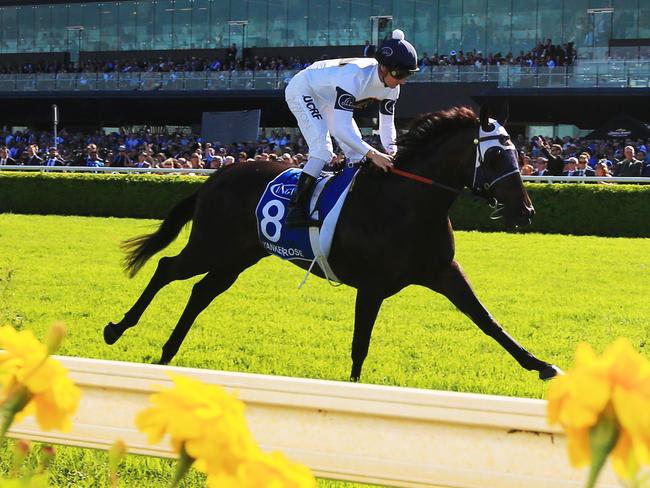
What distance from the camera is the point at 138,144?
30266 mm

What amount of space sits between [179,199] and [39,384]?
16.3m

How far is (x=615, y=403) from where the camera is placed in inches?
31.9

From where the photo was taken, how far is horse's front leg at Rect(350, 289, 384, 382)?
15.7 feet

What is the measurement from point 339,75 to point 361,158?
0.45m

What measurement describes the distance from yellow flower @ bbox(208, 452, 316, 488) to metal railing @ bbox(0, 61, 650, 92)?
26579 mm

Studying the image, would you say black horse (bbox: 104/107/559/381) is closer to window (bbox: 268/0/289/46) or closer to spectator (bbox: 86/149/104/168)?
spectator (bbox: 86/149/104/168)

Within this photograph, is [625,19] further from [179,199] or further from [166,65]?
[179,199]

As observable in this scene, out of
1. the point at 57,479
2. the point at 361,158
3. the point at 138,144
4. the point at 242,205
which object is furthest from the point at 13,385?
the point at 138,144

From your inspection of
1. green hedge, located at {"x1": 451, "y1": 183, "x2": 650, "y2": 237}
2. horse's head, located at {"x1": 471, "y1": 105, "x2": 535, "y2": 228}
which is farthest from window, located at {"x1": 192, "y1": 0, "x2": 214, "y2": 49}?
horse's head, located at {"x1": 471, "y1": 105, "x2": 535, "y2": 228}

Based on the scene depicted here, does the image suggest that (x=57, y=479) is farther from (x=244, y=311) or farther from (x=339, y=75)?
(x=244, y=311)

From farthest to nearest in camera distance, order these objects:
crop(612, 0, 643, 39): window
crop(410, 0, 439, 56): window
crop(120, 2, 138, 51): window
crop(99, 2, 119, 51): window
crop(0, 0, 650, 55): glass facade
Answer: crop(99, 2, 119, 51): window
crop(120, 2, 138, 51): window
crop(410, 0, 439, 56): window
crop(0, 0, 650, 55): glass facade
crop(612, 0, 643, 39): window

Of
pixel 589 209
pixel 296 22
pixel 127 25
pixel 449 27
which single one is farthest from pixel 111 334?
pixel 127 25

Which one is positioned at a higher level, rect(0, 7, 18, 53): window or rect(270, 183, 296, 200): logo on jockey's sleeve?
rect(0, 7, 18, 53): window

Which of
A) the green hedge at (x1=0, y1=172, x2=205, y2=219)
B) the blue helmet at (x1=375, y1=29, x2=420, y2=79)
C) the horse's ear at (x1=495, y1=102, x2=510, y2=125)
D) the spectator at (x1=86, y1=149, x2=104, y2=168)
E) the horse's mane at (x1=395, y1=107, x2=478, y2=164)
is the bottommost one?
the green hedge at (x1=0, y1=172, x2=205, y2=219)
